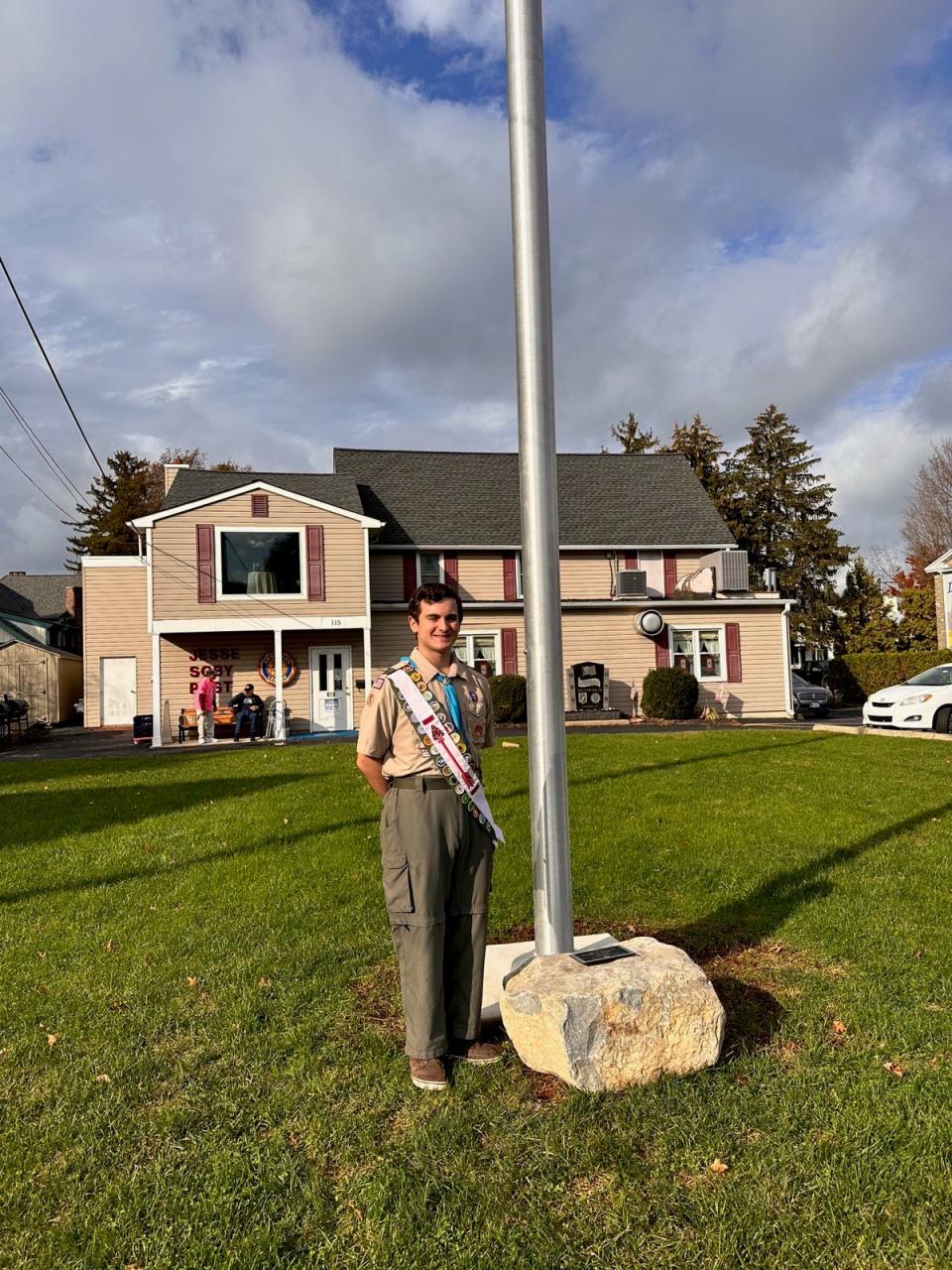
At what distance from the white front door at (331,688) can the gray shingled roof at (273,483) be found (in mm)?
3828

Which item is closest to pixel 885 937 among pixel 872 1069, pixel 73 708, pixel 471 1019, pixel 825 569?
pixel 872 1069

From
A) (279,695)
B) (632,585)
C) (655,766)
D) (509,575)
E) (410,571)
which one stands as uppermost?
(410,571)

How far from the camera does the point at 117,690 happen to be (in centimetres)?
2570

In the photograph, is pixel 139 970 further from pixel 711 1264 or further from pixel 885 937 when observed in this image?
pixel 885 937

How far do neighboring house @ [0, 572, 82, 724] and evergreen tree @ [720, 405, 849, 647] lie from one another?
3083 centimetres

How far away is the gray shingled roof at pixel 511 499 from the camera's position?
25.8 m

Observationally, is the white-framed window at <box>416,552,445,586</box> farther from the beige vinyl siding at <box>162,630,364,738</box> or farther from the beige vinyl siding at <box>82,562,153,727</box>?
the beige vinyl siding at <box>82,562,153,727</box>

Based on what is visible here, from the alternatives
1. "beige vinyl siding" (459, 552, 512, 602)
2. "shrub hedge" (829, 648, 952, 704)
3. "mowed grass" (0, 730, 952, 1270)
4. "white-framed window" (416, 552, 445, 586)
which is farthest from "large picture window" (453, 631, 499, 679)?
"mowed grass" (0, 730, 952, 1270)

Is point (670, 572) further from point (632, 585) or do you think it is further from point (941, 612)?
point (941, 612)

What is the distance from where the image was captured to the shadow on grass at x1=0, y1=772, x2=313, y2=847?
868cm

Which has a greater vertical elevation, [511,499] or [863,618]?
[511,499]

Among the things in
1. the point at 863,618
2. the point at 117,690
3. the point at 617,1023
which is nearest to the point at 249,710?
the point at 117,690

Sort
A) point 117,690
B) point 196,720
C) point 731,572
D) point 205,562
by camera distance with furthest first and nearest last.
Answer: point 117,690, point 731,572, point 205,562, point 196,720

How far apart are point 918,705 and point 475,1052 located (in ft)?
51.3
